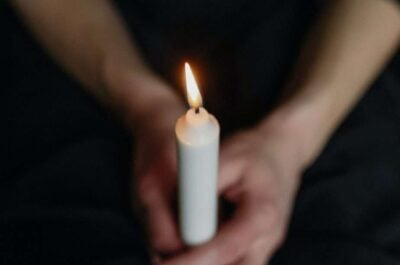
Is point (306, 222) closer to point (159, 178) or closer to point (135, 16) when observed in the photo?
point (159, 178)

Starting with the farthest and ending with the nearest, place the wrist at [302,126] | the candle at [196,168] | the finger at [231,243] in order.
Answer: the wrist at [302,126]
the finger at [231,243]
the candle at [196,168]

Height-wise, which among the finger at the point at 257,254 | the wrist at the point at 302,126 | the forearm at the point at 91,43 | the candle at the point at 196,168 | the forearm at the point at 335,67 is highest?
the forearm at the point at 91,43

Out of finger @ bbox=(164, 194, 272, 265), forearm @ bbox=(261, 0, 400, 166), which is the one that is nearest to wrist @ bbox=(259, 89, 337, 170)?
forearm @ bbox=(261, 0, 400, 166)

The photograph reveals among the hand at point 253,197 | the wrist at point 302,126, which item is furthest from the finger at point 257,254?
the wrist at point 302,126

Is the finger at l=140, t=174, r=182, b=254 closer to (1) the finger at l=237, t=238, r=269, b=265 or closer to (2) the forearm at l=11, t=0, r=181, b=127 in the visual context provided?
(1) the finger at l=237, t=238, r=269, b=265

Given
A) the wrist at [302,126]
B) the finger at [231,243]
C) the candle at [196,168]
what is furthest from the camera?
the wrist at [302,126]

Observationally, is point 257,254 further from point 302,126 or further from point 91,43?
point 91,43

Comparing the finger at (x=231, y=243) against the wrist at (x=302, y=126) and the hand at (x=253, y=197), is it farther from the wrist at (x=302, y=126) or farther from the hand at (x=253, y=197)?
the wrist at (x=302, y=126)

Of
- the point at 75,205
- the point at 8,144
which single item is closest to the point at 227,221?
the point at 75,205
